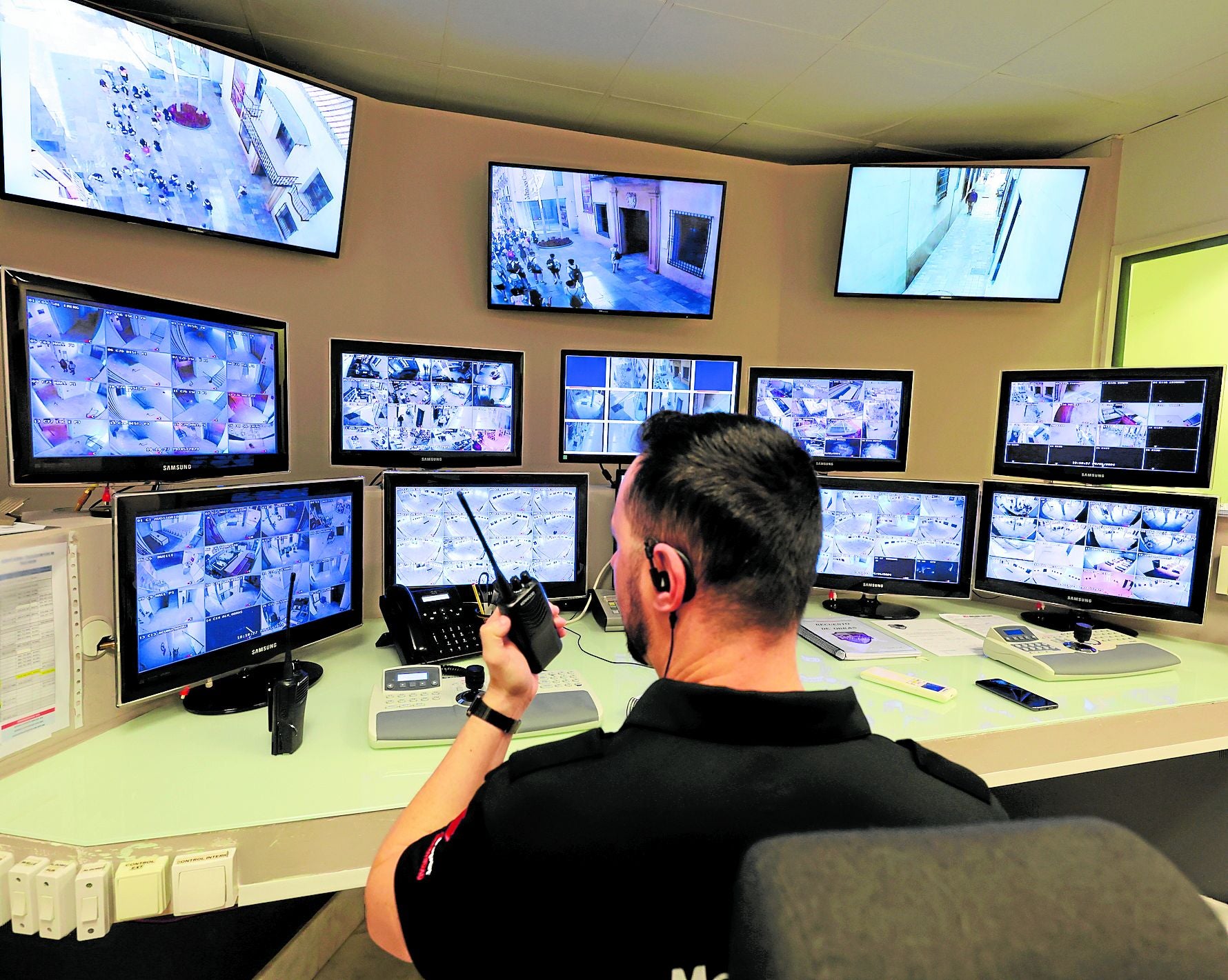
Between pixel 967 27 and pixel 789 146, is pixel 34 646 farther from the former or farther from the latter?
pixel 789 146

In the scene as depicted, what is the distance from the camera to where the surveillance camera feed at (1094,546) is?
1.80 meters

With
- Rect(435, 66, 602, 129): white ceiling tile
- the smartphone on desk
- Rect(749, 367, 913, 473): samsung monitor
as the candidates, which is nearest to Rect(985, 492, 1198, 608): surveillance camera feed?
Rect(749, 367, 913, 473): samsung monitor

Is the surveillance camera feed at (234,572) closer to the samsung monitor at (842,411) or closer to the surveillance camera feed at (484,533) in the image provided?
the surveillance camera feed at (484,533)

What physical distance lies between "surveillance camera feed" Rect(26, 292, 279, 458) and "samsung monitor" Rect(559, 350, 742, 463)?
866mm

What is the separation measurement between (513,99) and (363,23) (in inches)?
25.9

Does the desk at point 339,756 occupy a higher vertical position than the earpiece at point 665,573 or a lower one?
lower

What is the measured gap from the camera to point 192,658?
126cm

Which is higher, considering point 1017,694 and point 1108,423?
point 1108,423

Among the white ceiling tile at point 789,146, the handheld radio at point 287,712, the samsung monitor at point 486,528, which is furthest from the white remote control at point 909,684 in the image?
the white ceiling tile at point 789,146

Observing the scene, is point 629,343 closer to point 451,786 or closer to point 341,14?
point 341,14

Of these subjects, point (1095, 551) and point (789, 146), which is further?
point (789, 146)

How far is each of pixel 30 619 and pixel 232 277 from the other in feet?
5.76

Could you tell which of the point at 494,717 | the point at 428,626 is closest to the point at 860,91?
the point at 428,626

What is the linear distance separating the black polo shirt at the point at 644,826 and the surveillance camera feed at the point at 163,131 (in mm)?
2317
